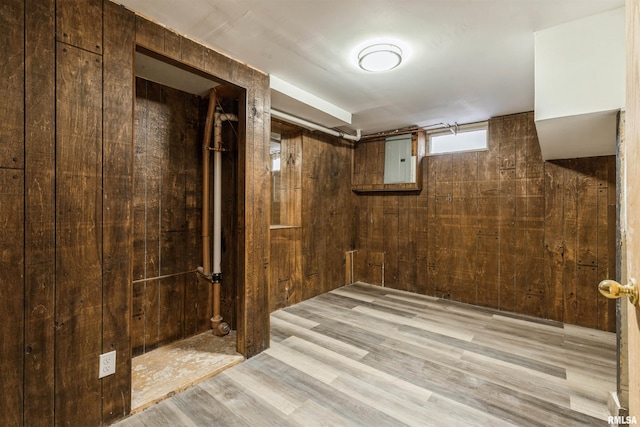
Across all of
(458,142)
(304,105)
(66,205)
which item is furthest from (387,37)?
(458,142)

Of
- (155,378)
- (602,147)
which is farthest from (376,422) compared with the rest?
(602,147)

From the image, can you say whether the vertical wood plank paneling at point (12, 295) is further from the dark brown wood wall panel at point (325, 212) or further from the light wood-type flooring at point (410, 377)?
the dark brown wood wall panel at point (325, 212)

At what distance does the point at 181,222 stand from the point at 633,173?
2884 mm

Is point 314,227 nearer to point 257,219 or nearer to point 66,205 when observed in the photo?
point 257,219

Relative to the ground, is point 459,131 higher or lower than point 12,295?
higher

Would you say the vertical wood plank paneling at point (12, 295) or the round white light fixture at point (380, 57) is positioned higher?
the round white light fixture at point (380, 57)

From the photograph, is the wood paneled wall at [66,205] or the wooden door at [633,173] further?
the wood paneled wall at [66,205]

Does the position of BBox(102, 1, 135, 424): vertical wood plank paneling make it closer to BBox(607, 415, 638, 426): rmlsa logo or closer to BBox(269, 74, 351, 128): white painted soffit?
BBox(269, 74, 351, 128): white painted soffit

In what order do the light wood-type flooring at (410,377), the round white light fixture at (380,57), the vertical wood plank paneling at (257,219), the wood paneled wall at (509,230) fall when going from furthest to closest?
the wood paneled wall at (509,230)
the vertical wood plank paneling at (257,219)
the round white light fixture at (380,57)
the light wood-type flooring at (410,377)

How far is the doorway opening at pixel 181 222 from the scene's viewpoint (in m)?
2.38

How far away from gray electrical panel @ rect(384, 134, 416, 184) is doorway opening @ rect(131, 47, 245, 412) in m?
2.38

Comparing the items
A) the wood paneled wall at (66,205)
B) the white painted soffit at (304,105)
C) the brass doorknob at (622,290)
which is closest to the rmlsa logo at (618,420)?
the brass doorknob at (622,290)

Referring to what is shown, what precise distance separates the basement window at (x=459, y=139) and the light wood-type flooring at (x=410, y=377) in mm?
2153

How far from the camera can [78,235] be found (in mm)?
1509
